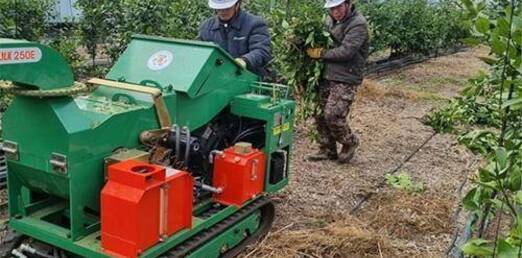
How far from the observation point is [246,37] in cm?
450

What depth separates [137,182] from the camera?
8.91ft

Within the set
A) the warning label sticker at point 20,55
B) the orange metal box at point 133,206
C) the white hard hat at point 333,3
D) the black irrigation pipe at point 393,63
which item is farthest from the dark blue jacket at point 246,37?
the black irrigation pipe at point 393,63

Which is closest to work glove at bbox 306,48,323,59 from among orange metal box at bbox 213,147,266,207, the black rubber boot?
the black rubber boot

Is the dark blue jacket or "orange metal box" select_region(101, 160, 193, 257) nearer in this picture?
"orange metal box" select_region(101, 160, 193, 257)

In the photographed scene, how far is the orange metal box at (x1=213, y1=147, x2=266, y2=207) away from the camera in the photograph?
370cm

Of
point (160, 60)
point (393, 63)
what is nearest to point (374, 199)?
point (160, 60)

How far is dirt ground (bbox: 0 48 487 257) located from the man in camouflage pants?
611mm

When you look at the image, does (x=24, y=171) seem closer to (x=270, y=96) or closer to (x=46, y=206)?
(x=46, y=206)

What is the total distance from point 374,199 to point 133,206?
3107 mm

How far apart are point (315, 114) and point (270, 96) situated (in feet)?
6.46

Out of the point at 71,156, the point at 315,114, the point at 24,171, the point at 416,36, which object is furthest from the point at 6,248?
the point at 416,36

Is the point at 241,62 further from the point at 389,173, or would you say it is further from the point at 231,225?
the point at 389,173

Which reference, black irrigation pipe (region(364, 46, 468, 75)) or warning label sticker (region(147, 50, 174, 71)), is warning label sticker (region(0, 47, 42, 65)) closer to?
warning label sticker (region(147, 50, 174, 71))

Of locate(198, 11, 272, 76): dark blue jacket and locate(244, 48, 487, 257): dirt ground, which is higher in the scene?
locate(198, 11, 272, 76): dark blue jacket
